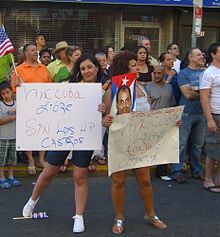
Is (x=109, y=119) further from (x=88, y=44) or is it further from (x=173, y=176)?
(x=88, y=44)

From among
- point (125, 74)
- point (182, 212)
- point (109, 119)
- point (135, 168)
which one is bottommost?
point (182, 212)

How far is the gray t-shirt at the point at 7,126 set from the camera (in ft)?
20.0

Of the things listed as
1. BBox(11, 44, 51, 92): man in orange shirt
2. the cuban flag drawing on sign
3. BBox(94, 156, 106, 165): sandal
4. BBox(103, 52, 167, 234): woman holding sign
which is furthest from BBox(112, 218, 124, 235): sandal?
BBox(11, 44, 51, 92): man in orange shirt

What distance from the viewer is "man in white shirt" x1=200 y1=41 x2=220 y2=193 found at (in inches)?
225

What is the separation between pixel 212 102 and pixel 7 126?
2619 millimetres

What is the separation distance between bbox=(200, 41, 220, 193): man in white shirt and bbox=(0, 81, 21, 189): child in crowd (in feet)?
8.00

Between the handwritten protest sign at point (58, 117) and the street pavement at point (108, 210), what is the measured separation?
80cm

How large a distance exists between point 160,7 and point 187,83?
216 inches

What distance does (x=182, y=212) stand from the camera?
5.12 metres

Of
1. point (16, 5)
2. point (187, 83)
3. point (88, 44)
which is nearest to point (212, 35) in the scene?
point (88, 44)

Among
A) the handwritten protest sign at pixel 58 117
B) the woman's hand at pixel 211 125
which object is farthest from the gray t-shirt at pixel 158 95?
the handwritten protest sign at pixel 58 117

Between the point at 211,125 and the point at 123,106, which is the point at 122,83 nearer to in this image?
the point at 123,106

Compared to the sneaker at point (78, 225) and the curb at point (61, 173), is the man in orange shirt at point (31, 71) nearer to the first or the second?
the curb at point (61, 173)

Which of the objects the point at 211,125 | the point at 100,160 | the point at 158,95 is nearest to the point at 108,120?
the point at 211,125
